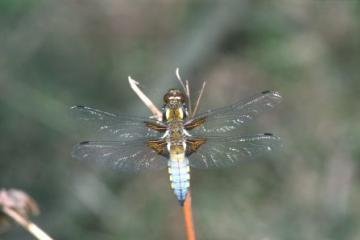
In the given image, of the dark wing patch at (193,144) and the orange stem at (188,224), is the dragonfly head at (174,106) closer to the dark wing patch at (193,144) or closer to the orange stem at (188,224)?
the dark wing patch at (193,144)

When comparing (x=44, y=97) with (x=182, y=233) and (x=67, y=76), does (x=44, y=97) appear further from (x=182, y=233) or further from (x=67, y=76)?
(x=182, y=233)

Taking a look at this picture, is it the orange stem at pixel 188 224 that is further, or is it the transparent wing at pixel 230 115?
the transparent wing at pixel 230 115

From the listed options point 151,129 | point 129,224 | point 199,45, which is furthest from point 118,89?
point 151,129

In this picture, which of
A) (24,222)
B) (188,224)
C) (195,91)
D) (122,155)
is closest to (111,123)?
(122,155)

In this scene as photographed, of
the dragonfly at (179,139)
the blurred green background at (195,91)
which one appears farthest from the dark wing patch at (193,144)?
the blurred green background at (195,91)

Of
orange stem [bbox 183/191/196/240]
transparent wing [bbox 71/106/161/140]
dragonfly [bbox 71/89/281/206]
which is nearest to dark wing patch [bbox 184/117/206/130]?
dragonfly [bbox 71/89/281/206]

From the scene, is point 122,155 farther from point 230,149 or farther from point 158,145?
point 230,149

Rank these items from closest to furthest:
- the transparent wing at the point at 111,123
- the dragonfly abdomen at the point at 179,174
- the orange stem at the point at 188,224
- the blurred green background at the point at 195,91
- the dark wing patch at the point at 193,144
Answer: the orange stem at the point at 188,224 < the dragonfly abdomen at the point at 179,174 < the dark wing patch at the point at 193,144 < the transparent wing at the point at 111,123 < the blurred green background at the point at 195,91
